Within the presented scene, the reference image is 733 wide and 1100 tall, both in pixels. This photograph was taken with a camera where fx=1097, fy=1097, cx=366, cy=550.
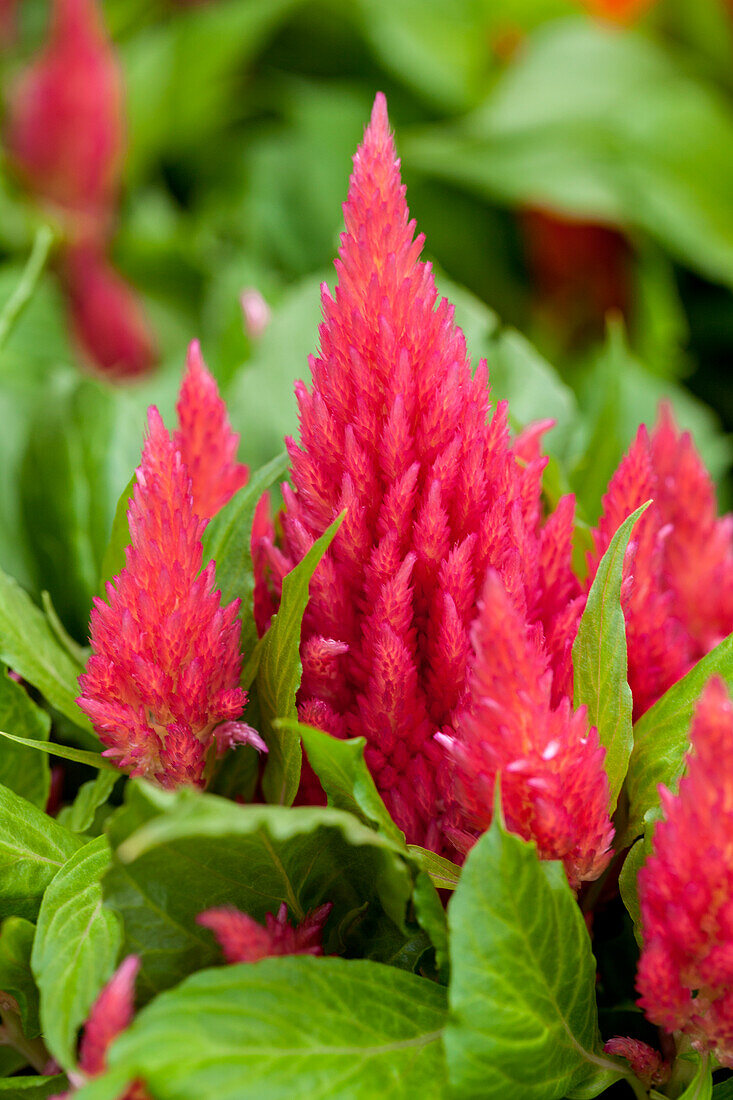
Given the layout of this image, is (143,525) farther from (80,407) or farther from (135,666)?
(80,407)

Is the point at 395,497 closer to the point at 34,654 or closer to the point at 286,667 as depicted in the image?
the point at 286,667

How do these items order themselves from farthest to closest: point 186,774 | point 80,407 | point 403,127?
point 403,127 < point 80,407 < point 186,774

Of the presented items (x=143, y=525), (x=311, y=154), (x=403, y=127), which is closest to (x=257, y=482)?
(x=143, y=525)

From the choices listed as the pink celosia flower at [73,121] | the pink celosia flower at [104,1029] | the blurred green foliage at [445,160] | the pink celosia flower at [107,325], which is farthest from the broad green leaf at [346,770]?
the pink celosia flower at [73,121]

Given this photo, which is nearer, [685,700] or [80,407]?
[685,700]

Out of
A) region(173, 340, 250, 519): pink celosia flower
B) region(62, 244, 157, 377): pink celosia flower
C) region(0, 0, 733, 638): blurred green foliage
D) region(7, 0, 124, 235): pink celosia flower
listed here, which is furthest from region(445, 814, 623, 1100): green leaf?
region(7, 0, 124, 235): pink celosia flower

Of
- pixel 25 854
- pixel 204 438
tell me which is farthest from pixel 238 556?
pixel 25 854
